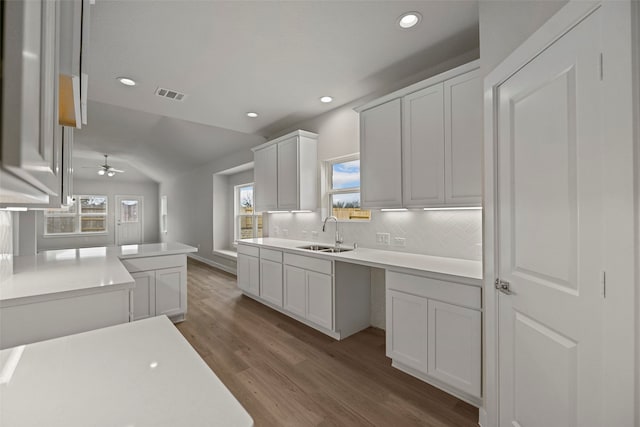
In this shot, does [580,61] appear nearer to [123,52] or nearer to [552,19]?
[552,19]

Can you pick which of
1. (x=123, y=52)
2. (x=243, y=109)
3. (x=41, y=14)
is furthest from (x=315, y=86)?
(x=41, y=14)

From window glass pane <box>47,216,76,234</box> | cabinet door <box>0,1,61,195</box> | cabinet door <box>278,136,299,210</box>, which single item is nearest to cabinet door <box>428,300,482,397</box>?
cabinet door <box>0,1,61,195</box>

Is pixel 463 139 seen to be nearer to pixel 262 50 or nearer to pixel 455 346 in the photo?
pixel 455 346

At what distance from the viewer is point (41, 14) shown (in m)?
0.33

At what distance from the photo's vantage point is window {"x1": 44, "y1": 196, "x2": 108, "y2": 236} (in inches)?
344

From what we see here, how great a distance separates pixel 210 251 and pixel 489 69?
639 cm

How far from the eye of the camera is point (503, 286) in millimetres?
1539

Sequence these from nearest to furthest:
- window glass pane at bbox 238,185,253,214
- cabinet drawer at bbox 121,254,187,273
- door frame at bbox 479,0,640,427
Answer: door frame at bbox 479,0,640,427, cabinet drawer at bbox 121,254,187,273, window glass pane at bbox 238,185,253,214

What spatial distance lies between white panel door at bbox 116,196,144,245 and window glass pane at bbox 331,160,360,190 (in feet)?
29.4

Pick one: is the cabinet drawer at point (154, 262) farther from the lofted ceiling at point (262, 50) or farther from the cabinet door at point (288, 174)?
the lofted ceiling at point (262, 50)

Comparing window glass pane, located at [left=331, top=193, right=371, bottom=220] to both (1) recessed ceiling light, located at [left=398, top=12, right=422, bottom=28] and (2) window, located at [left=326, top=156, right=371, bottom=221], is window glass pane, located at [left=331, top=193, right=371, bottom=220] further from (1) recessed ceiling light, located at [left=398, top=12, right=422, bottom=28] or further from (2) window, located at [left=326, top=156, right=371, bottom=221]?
(1) recessed ceiling light, located at [left=398, top=12, right=422, bottom=28]

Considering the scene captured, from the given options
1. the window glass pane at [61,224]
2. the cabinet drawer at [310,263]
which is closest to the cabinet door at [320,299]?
the cabinet drawer at [310,263]

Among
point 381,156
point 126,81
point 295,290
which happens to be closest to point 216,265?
point 295,290

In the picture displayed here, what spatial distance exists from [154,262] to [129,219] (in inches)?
325
